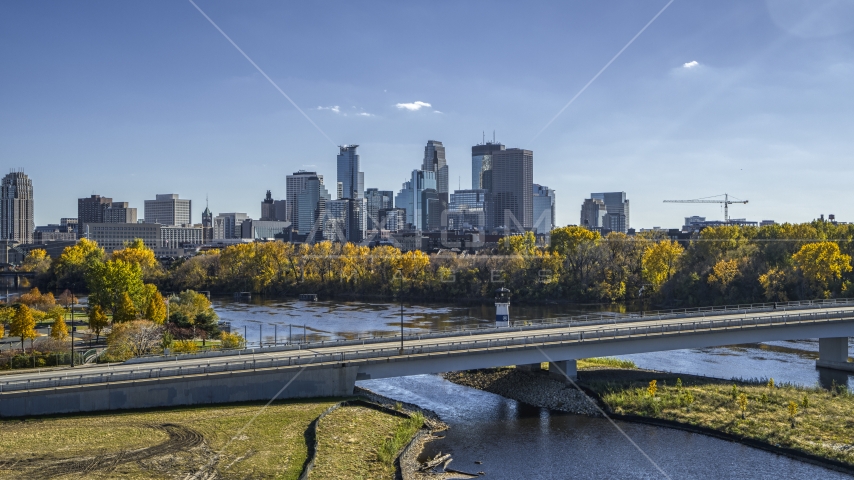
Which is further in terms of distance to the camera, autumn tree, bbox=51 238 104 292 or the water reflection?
autumn tree, bbox=51 238 104 292

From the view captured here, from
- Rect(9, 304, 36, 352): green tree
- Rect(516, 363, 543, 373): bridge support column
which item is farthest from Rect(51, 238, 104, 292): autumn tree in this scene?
Rect(516, 363, 543, 373): bridge support column

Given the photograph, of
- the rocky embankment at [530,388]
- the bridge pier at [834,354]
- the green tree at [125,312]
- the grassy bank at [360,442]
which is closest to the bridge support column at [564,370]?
the rocky embankment at [530,388]

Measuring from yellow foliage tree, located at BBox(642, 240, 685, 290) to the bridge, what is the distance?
2086 inches

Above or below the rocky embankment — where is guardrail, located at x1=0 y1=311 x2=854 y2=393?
above

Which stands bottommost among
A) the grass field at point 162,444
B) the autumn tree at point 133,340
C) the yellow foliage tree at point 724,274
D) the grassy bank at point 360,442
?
the grassy bank at point 360,442

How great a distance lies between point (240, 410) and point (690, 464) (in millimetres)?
23847

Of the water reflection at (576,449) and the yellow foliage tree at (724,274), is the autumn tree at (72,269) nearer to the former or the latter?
the yellow foliage tree at (724,274)

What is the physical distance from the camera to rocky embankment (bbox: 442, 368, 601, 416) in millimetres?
47156

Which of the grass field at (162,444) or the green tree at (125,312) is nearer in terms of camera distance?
the grass field at (162,444)

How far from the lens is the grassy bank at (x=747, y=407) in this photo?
38.6 meters

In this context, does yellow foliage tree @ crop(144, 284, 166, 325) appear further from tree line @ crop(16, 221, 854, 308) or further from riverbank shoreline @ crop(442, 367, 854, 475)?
riverbank shoreline @ crop(442, 367, 854, 475)

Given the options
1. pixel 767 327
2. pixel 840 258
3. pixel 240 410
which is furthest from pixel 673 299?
pixel 240 410

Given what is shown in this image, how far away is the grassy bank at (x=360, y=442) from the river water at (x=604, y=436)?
2.27 metres

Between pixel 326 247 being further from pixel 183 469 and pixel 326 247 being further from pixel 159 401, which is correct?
pixel 183 469
